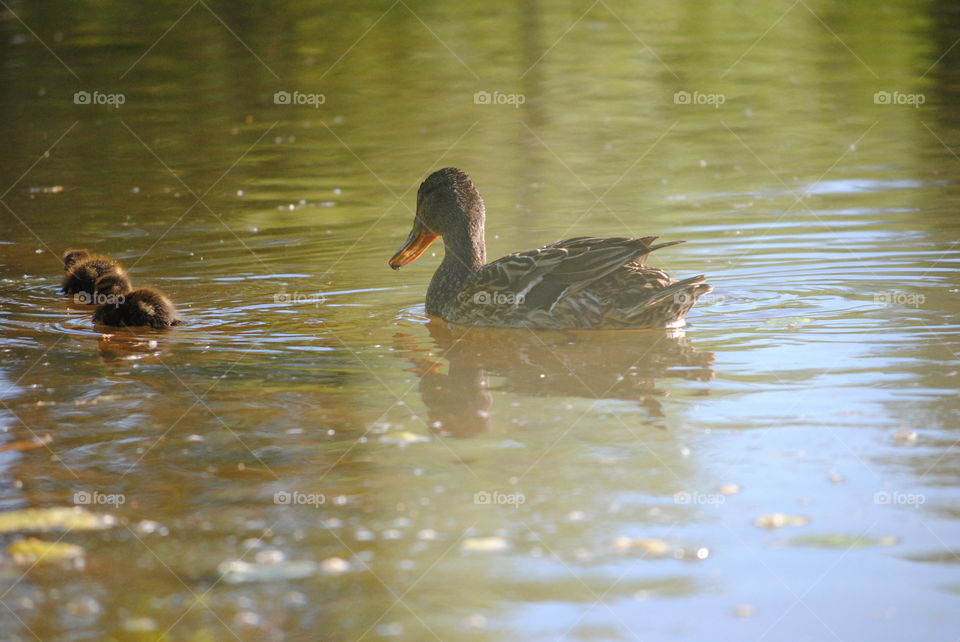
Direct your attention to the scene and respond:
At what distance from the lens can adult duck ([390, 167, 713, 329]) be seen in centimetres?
778

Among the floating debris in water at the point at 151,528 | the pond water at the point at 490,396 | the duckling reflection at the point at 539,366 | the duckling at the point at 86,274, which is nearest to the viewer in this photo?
the pond water at the point at 490,396

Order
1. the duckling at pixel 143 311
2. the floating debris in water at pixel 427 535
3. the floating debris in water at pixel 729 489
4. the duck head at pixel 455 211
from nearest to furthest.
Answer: the floating debris in water at pixel 427 535 → the floating debris in water at pixel 729 489 → the duckling at pixel 143 311 → the duck head at pixel 455 211

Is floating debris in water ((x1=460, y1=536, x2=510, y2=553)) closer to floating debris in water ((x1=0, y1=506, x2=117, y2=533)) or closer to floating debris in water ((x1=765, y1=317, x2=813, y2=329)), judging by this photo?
floating debris in water ((x1=0, y1=506, x2=117, y2=533))

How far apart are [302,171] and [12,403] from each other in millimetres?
8088

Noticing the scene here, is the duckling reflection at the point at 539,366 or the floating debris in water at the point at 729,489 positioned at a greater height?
the duckling reflection at the point at 539,366

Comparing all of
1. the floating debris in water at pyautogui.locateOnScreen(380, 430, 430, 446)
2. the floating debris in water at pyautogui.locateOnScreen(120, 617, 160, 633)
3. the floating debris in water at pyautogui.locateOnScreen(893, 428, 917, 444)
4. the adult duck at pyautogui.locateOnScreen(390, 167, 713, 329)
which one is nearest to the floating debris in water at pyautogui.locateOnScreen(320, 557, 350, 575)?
the floating debris in water at pyautogui.locateOnScreen(120, 617, 160, 633)

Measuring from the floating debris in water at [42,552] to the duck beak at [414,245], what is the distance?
4.70 meters

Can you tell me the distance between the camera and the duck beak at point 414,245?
369 inches

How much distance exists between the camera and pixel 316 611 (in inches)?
170

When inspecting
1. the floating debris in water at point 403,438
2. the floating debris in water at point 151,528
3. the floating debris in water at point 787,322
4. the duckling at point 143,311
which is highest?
the duckling at point 143,311

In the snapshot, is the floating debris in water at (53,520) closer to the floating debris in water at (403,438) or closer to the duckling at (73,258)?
the floating debris in water at (403,438)

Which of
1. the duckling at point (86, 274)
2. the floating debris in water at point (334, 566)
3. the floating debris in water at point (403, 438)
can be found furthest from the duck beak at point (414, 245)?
the floating debris in water at point (334, 566)

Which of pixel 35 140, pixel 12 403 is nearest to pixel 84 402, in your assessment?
pixel 12 403

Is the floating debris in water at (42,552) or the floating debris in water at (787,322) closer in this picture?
the floating debris in water at (42,552)
